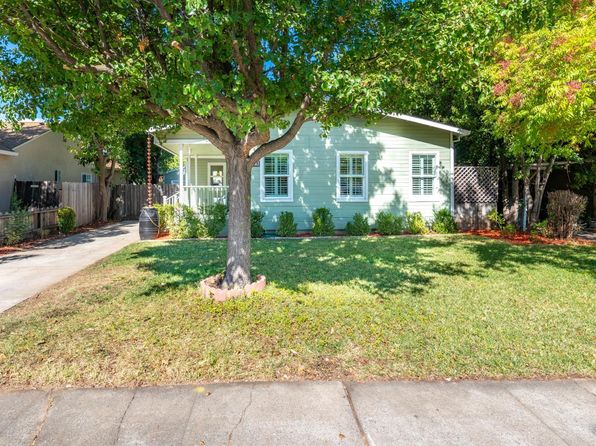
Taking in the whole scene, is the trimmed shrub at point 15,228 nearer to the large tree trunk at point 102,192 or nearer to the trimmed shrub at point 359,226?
the large tree trunk at point 102,192

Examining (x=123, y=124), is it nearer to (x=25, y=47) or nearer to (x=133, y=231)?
(x=25, y=47)

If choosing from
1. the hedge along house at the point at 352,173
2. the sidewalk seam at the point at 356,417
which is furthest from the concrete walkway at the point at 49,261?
the sidewalk seam at the point at 356,417

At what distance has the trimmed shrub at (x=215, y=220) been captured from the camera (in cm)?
1246

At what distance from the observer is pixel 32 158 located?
54.7 ft

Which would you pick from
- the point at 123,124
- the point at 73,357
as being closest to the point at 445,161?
the point at 123,124

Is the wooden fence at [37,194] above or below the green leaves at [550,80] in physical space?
below

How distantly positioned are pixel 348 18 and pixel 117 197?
19.0m

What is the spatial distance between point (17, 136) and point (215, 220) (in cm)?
1019

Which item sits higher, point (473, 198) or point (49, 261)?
point (473, 198)

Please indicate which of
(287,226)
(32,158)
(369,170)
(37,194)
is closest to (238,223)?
(287,226)

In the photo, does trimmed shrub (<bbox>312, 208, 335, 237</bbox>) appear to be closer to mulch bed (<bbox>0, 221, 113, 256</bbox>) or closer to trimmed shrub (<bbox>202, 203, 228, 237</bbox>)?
trimmed shrub (<bbox>202, 203, 228, 237</bbox>)

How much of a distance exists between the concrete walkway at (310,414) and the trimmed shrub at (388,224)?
965cm

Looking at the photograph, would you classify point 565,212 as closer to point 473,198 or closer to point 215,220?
point 473,198

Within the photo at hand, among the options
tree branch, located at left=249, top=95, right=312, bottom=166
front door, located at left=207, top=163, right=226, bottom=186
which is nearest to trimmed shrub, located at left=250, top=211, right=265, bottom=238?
front door, located at left=207, top=163, right=226, bottom=186
